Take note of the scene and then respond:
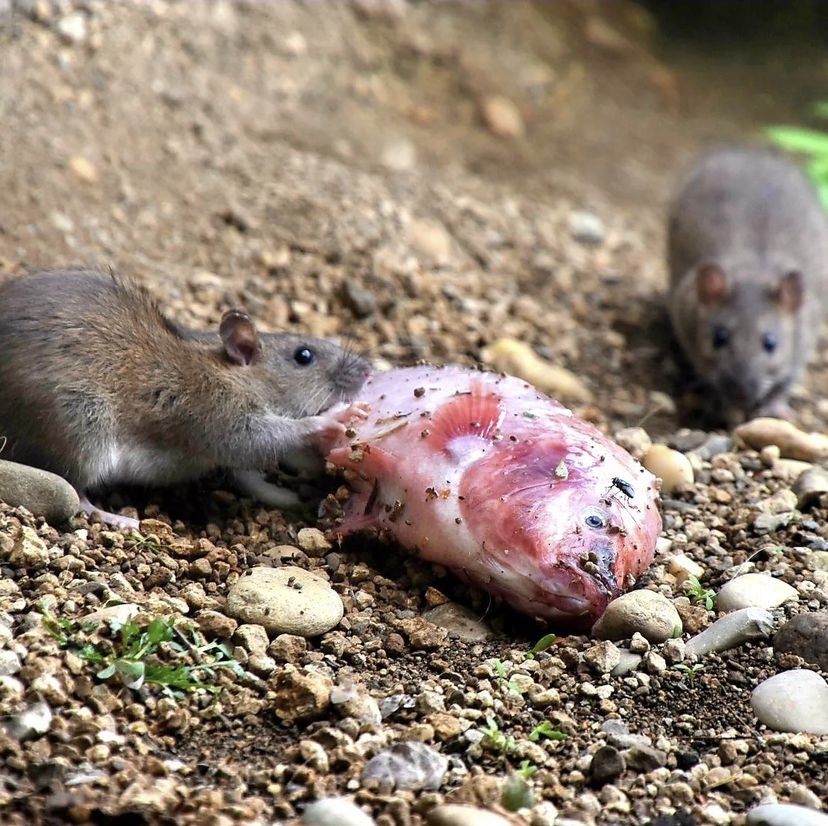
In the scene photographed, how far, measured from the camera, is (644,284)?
9797 mm

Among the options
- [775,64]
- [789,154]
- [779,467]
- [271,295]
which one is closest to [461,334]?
[271,295]

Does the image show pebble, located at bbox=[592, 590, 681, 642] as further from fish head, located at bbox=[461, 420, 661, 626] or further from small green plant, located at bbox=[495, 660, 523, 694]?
small green plant, located at bbox=[495, 660, 523, 694]

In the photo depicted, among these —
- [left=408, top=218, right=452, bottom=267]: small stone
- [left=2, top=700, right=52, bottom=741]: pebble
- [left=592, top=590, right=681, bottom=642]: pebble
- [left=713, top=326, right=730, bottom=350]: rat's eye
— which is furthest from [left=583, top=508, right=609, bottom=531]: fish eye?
[left=713, top=326, right=730, bottom=350]: rat's eye

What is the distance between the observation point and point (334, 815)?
3.22 metres

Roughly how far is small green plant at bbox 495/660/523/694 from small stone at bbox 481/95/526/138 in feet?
24.4

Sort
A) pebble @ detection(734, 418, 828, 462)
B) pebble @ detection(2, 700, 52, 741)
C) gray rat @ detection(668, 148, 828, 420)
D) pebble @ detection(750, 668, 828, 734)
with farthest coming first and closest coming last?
gray rat @ detection(668, 148, 828, 420), pebble @ detection(734, 418, 828, 462), pebble @ detection(750, 668, 828, 734), pebble @ detection(2, 700, 52, 741)

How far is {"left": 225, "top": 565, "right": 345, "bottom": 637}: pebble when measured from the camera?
4180 millimetres

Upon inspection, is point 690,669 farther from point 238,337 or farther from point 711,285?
point 711,285

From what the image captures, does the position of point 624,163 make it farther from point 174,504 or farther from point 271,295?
point 174,504

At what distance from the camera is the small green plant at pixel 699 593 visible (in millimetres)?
4449

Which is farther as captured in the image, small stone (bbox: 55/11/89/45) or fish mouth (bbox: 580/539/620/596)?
small stone (bbox: 55/11/89/45)

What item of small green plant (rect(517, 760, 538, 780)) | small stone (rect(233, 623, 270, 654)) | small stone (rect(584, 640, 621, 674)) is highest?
small stone (rect(584, 640, 621, 674))

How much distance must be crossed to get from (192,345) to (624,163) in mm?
7279

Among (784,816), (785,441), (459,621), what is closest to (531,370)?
(785,441)
